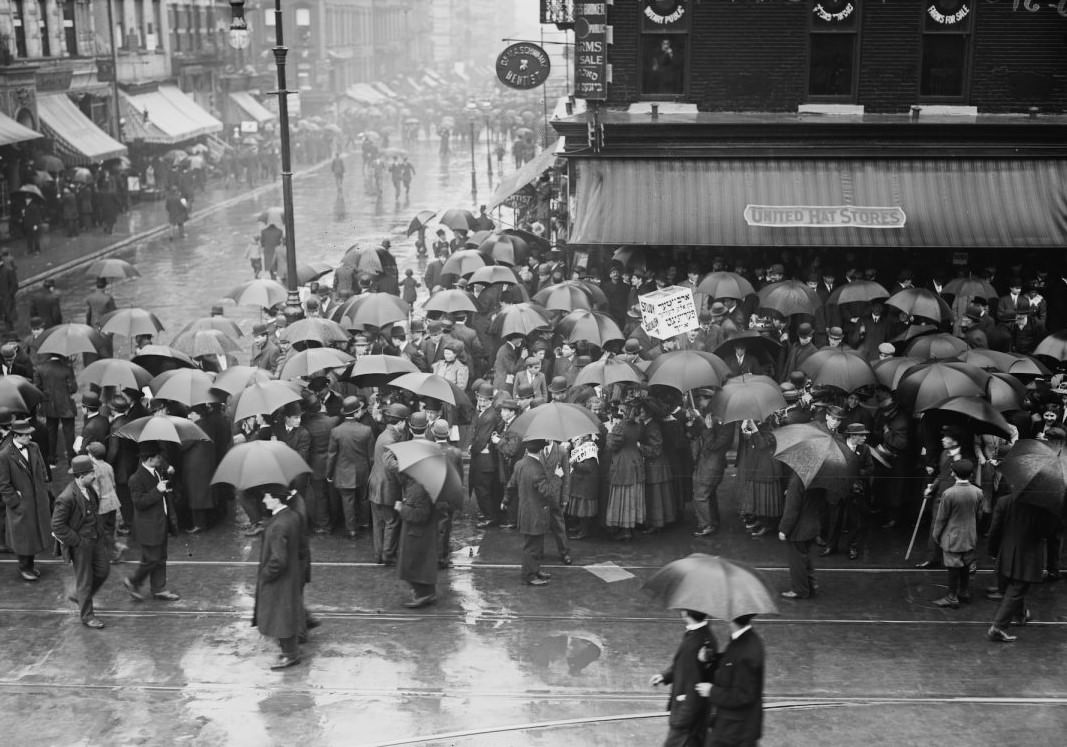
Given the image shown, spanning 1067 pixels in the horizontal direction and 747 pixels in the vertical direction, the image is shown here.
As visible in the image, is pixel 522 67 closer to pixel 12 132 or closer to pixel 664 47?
pixel 664 47

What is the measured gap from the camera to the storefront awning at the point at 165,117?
48562 mm

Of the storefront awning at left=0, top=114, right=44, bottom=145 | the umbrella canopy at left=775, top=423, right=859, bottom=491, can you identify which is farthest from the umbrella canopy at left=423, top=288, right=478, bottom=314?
the storefront awning at left=0, top=114, right=44, bottom=145

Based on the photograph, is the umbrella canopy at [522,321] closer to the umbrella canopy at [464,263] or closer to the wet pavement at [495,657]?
the wet pavement at [495,657]

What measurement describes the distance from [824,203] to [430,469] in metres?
11.7

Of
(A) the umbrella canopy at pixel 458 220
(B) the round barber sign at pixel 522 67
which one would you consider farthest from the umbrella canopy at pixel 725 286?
(A) the umbrella canopy at pixel 458 220

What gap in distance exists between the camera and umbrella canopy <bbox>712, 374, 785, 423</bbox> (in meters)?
13.6

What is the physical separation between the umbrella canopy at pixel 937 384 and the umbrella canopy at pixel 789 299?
3893 mm

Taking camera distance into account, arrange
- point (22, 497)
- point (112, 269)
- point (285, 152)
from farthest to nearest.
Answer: point (112, 269)
point (285, 152)
point (22, 497)

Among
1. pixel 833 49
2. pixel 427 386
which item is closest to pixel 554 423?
pixel 427 386

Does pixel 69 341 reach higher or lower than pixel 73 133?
lower

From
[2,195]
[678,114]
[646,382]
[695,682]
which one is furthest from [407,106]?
[695,682]

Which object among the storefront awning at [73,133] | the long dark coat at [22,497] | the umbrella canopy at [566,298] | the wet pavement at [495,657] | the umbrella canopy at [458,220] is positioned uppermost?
the storefront awning at [73,133]

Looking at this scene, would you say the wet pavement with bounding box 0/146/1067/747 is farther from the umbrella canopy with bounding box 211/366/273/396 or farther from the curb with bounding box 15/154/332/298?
the curb with bounding box 15/154/332/298

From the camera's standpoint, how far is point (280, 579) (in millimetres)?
11305
